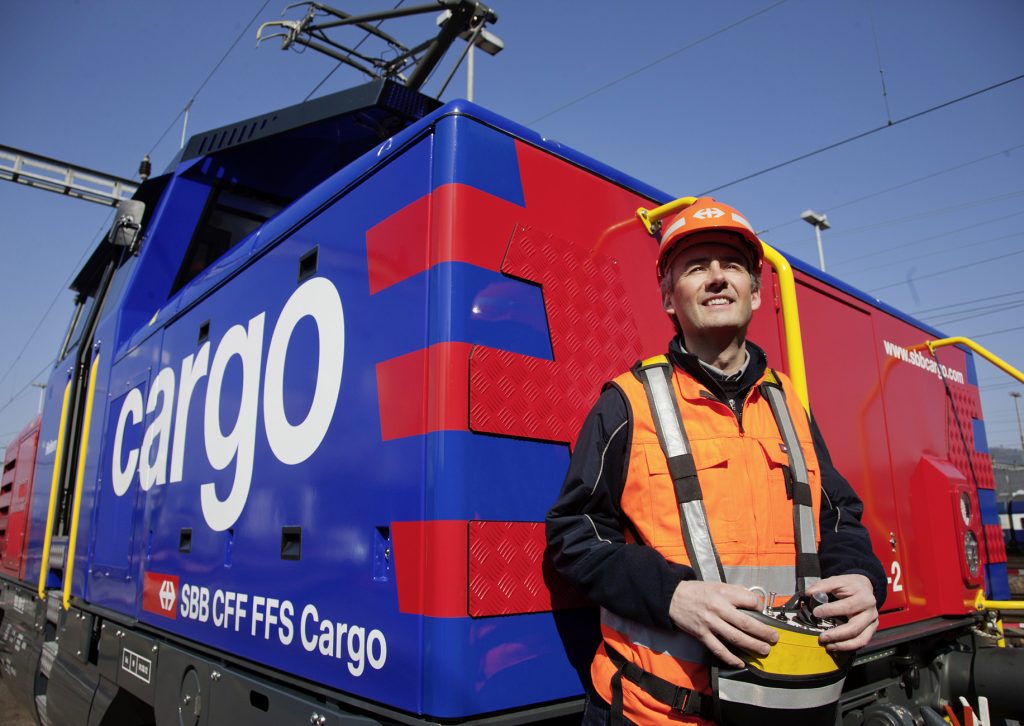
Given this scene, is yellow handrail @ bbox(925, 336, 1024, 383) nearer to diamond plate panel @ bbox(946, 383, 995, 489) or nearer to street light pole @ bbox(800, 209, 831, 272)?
diamond plate panel @ bbox(946, 383, 995, 489)

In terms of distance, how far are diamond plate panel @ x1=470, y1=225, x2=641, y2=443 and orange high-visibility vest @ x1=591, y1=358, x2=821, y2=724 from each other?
0.27 meters

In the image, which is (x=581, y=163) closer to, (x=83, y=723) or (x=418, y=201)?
(x=418, y=201)

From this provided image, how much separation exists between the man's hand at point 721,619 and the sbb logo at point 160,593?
2.40 m

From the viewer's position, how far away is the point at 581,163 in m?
2.16

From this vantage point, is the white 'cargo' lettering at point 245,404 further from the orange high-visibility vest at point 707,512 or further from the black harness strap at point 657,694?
the black harness strap at point 657,694

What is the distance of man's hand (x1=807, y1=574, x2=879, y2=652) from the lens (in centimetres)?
136

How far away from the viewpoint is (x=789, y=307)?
2072 mm

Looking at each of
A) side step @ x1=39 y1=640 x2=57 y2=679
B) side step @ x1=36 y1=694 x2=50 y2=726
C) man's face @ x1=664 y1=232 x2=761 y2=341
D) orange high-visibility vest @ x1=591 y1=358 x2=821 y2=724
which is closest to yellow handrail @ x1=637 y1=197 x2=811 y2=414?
man's face @ x1=664 y1=232 x2=761 y2=341

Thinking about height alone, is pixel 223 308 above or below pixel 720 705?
above

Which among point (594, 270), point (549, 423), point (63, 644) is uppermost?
point (594, 270)

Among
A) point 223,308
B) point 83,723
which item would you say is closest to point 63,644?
point 83,723

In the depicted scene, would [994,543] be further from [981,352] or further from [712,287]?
[712,287]

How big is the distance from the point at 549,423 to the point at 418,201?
2.19 feet

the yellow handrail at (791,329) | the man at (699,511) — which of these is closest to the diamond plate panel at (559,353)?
the man at (699,511)
